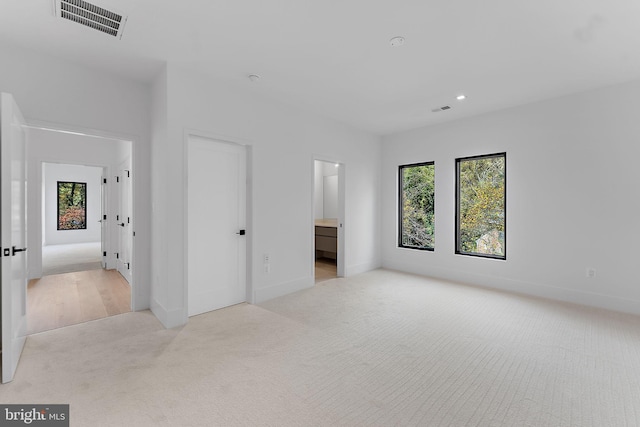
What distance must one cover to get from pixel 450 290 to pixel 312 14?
4.01 meters

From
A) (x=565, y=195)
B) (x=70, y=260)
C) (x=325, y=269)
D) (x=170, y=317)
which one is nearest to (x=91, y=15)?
(x=170, y=317)

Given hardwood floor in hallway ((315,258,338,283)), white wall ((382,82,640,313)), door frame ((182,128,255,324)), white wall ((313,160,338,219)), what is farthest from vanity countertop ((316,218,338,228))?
door frame ((182,128,255,324))

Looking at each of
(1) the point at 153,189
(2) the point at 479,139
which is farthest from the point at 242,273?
(2) the point at 479,139

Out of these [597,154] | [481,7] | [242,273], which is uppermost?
[481,7]

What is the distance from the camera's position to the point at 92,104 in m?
3.17

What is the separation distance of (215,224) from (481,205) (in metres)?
4.15

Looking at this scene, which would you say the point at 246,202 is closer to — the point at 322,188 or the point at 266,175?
the point at 266,175

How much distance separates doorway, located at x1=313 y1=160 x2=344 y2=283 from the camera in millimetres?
5262

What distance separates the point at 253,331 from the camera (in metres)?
2.95

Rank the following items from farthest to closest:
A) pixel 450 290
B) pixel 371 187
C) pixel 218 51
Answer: pixel 371 187 < pixel 450 290 < pixel 218 51

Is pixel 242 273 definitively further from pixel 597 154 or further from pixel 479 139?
pixel 597 154

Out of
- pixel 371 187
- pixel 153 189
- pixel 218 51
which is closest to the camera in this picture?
pixel 218 51

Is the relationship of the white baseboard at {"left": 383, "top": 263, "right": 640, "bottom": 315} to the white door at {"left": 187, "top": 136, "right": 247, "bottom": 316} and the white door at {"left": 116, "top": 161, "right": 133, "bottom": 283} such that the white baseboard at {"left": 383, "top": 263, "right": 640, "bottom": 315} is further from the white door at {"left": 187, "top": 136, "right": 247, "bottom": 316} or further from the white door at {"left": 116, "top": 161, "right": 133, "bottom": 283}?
the white door at {"left": 116, "top": 161, "right": 133, "bottom": 283}

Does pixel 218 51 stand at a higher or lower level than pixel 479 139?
higher
